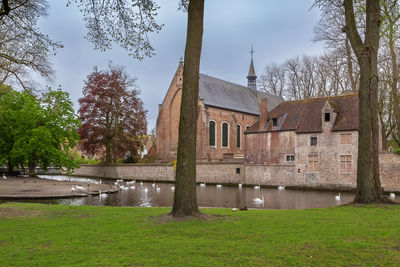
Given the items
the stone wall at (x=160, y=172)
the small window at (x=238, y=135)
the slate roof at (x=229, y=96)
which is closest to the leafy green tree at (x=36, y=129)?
the stone wall at (x=160, y=172)

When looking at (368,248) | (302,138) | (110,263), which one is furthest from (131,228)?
(302,138)

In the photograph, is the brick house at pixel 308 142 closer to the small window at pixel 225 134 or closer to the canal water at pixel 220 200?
the canal water at pixel 220 200

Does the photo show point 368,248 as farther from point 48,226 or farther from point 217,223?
point 48,226

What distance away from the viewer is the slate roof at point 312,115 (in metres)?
27.5

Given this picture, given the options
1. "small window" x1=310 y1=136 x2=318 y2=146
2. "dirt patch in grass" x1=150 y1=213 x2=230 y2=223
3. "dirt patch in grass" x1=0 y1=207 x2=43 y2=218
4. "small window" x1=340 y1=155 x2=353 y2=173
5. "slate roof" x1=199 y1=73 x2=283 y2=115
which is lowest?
"dirt patch in grass" x1=0 y1=207 x2=43 y2=218

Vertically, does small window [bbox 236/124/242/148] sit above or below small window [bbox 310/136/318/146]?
above

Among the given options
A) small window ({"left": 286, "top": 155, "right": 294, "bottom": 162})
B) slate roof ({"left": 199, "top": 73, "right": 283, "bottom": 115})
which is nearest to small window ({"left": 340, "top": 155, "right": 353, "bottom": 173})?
small window ({"left": 286, "top": 155, "right": 294, "bottom": 162})

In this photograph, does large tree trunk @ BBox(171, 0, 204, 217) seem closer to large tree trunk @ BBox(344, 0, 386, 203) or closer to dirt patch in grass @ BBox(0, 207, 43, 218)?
dirt patch in grass @ BBox(0, 207, 43, 218)

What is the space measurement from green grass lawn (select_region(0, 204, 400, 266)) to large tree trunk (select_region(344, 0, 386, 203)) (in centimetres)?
281

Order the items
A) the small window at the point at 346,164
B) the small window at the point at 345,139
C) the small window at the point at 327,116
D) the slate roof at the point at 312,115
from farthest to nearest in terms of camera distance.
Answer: the small window at the point at 327,116 → the slate roof at the point at 312,115 → the small window at the point at 345,139 → the small window at the point at 346,164

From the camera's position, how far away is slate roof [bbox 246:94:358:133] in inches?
1085

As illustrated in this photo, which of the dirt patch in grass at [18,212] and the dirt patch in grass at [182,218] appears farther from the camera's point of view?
the dirt patch in grass at [18,212]

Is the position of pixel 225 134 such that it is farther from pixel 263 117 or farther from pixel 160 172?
pixel 263 117

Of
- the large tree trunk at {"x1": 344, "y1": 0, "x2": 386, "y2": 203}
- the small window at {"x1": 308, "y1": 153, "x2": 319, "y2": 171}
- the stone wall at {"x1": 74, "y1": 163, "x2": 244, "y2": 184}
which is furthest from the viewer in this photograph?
the stone wall at {"x1": 74, "y1": 163, "x2": 244, "y2": 184}
